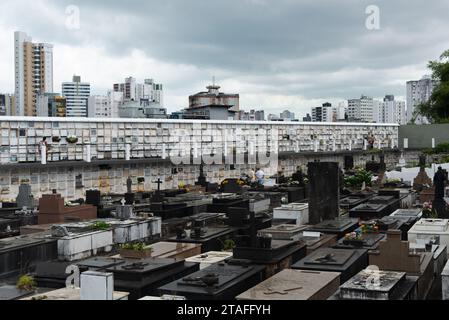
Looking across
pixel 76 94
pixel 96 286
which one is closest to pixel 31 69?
pixel 76 94

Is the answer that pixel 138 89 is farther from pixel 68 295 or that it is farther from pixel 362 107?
pixel 68 295

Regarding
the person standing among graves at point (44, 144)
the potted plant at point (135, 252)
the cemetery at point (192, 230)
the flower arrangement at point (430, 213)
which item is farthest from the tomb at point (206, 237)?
the person standing among graves at point (44, 144)

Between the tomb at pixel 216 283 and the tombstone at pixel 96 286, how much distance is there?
51.6 inches

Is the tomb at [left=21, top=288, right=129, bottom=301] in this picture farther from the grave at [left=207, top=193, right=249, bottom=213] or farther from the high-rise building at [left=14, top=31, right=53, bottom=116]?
the high-rise building at [left=14, top=31, right=53, bottom=116]

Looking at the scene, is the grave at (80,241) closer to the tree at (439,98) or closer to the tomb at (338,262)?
the tomb at (338,262)

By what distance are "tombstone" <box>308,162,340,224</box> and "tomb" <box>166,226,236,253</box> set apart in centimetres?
300

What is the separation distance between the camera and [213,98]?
72625 mm

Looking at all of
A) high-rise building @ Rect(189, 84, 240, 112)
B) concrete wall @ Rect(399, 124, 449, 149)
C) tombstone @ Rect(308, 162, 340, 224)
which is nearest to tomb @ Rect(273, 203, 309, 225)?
tombstone @ Rect(308, 162, 340, 224)

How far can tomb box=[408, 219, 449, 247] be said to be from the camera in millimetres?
13539

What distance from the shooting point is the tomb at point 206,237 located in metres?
14.1

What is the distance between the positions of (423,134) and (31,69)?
7850 cm

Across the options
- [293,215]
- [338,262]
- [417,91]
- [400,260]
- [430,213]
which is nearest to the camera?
[400,260]

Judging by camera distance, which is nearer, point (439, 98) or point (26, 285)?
point (26, 285)
